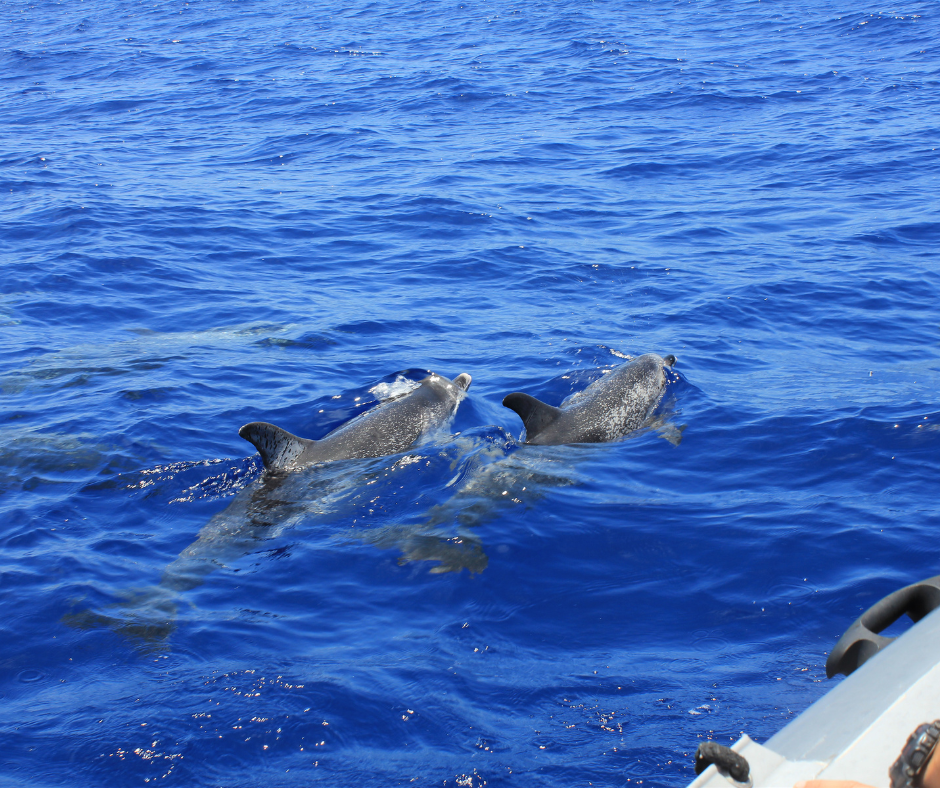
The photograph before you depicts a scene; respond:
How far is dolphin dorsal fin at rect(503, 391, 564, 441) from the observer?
30.5 feet

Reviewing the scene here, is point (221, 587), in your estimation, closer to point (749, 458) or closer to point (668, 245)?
point (749, 458)

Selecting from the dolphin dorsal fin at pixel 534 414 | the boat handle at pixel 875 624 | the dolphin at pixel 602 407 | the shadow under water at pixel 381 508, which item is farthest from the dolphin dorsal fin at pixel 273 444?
the boat handle at pixel 875 624

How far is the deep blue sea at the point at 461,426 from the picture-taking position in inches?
211

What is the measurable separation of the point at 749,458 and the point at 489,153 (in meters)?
15.8

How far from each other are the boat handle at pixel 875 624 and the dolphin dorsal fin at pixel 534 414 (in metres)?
5.00

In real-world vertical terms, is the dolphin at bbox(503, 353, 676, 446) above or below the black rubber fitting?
below

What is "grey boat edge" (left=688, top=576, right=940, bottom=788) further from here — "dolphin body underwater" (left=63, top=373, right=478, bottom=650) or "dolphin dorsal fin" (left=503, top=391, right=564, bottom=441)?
"dolphin dorsal fin" (left=503, top=391, right=564, bottom=441)

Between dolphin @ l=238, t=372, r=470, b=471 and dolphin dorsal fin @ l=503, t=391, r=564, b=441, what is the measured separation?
1.15 metres

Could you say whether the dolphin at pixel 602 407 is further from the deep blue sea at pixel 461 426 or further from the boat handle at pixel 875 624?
the boat handle at pixel 875 624

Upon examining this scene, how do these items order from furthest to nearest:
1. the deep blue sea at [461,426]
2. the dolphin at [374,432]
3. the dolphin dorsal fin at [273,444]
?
the dolphin at [374,432] → the dolphin dorsal fin at [273,444] → the deep blue sea at [461,426]

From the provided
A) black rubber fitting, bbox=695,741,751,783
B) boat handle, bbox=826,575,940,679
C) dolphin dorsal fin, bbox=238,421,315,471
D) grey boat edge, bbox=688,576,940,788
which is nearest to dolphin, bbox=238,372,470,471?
dolphin dorsal fin, bbox=238,421,315,471

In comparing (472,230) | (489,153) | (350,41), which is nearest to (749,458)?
(472,230)

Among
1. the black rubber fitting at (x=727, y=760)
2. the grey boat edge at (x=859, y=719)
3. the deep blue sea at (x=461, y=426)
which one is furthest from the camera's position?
the deep blue sea at (x=461, y=426)

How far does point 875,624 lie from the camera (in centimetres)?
443
